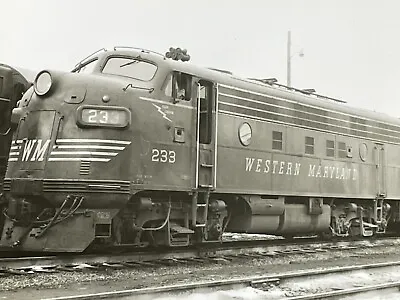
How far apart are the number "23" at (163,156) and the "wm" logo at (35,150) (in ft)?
5.96

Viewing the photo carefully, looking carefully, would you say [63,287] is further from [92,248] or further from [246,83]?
[246,83]

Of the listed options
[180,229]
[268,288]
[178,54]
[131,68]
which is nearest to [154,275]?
[180,229]

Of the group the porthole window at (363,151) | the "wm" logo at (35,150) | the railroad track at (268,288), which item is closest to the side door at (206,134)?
the railroad track at (268,288)

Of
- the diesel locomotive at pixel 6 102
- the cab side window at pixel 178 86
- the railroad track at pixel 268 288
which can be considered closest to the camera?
the railroad track at pixel 268 288

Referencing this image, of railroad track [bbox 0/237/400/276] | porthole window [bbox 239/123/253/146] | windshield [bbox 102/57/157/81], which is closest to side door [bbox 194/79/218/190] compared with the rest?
porthole window [bbox 239/123/253/146]

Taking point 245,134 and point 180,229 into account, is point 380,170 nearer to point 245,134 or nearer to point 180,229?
point 245,134

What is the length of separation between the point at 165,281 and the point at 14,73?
18.7 ft

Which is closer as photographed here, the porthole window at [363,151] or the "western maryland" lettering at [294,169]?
the "western maryland" lettering at [294,169]

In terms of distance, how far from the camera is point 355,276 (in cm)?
935

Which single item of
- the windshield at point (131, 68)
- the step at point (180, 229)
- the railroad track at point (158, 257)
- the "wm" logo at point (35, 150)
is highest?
the windshield at point (131, 68)

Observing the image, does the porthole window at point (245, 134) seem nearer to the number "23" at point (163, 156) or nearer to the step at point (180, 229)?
the number "23" at point (163, 156)

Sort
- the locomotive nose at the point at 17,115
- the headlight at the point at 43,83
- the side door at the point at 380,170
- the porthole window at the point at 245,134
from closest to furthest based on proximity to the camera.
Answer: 1. the headlight at the point at 43,83
2. the locomotive nose at the point at 17,115
3. the porthole window at the point at 245,134
4. the side door at the point at 380,170

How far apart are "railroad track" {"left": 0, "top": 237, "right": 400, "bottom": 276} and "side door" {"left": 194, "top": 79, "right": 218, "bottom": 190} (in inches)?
57.4

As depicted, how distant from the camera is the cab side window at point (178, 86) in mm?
10062
